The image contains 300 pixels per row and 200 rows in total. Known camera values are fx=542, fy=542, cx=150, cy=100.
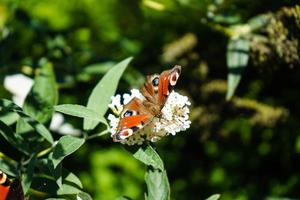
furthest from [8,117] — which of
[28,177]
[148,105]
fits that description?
[148,105]

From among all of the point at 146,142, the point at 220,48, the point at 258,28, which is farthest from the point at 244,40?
the point at 146,142

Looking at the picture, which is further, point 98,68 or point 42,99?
point 98,68

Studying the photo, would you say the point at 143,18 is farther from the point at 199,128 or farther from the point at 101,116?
the point at 101,116

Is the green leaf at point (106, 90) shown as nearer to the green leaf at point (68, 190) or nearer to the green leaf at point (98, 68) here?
the green leaf at point (68, 190)

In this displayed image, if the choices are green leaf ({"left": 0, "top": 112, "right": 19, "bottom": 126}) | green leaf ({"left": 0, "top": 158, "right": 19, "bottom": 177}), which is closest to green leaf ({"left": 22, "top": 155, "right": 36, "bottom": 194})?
green leaf ({"left": 0, "top": 158, "right": 19, "bottom": 177})

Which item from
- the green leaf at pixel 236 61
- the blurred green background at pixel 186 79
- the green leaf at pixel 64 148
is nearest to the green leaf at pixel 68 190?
the green leaf at pixel 64 148

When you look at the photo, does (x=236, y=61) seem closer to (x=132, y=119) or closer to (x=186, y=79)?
(x=186, y=79)
